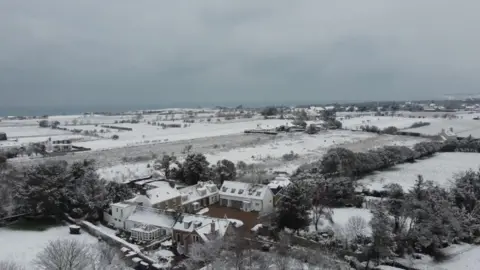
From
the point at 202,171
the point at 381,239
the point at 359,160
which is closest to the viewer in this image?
the point at 381,239

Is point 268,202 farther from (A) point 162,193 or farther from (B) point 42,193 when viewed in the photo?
(B) point 42,193

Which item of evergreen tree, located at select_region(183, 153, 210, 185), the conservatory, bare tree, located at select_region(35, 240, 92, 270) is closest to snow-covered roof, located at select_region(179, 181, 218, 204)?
evergreen tree, located at select_region(183, 153, 210, 185)

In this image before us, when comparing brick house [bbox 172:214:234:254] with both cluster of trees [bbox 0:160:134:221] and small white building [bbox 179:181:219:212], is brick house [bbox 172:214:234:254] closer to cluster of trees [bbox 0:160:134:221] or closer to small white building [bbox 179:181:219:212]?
small white building [bbox 179:181:219:212]

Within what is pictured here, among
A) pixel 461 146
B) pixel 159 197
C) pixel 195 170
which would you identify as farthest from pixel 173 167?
pixel 461 146

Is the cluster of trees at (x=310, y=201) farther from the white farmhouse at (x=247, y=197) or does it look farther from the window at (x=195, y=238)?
the window at (x=195, y=238)

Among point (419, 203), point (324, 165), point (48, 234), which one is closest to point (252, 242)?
point (419, 203)

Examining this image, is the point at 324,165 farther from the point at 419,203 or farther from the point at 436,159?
the point at 436,159

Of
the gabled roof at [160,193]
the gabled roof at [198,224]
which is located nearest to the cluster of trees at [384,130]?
the gabled roof at [160,193]
